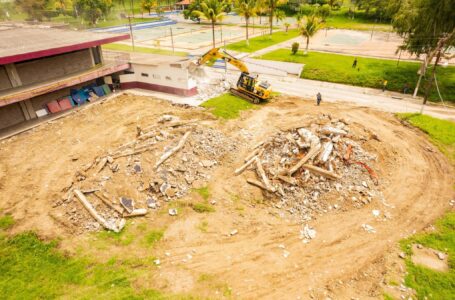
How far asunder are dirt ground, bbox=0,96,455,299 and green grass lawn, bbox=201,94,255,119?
2035 mm

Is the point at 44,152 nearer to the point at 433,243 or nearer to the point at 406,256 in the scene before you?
the point at 406,256

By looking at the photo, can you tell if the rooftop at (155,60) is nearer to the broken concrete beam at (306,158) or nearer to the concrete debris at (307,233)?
the broken concrete beam at (306,158)

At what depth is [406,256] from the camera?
14555 millimetres

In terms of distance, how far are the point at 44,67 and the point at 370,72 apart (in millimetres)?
40750

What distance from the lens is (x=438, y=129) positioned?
26.6 m

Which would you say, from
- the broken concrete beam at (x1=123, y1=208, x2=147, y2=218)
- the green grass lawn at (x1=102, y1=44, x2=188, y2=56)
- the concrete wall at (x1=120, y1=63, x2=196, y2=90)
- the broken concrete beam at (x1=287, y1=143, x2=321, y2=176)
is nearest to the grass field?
the broken concrete beam at (x1=287, y1=143, x2=321, y2=176)

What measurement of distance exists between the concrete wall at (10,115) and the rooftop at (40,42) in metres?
4.76

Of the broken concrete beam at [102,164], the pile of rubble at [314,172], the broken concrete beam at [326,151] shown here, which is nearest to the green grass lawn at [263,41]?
the pile of rubble at [314,172]

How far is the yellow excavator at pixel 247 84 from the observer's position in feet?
101

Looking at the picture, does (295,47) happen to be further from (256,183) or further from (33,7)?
(33,7)

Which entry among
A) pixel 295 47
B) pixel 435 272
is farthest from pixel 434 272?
pixel 295 47

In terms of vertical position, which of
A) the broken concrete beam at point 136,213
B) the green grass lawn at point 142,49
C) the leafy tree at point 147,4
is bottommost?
the broken concrete beam at point 136,213

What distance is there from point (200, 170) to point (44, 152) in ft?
43.9

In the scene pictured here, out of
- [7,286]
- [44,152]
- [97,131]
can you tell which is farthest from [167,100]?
[7,286]
